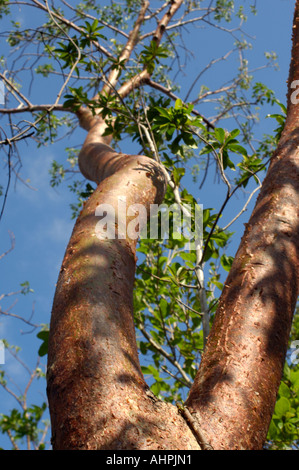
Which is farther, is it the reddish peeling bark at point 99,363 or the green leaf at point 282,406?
the green leaf at point 282,406

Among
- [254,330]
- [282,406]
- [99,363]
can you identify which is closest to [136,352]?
[99,363]

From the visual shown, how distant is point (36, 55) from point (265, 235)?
4.69 m

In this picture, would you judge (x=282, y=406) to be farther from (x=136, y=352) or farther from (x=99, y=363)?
(x=99, y=363)

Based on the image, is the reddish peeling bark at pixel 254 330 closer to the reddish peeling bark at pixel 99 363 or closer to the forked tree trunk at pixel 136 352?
the forked tree trunk at pixel 136 352

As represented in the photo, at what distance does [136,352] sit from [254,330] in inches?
13.0

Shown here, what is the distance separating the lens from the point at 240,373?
3.50ft

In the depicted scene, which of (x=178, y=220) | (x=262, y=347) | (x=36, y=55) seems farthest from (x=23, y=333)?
(x=262, y=347)

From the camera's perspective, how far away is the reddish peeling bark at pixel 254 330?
1003mm

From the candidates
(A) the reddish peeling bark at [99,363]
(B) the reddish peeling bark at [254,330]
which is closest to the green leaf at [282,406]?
(B) the reddish peeling bark at [254,330]

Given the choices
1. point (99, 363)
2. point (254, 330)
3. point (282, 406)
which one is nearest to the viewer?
point (99, 363)

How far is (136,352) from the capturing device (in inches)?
46.9

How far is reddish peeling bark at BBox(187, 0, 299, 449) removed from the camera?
100cm
